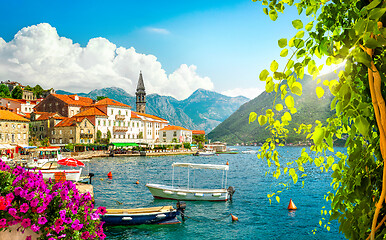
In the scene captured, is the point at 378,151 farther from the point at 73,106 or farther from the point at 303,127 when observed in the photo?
the point at 73,106

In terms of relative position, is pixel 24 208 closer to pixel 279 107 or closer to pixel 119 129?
pixel 279 107

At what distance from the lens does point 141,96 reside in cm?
12588

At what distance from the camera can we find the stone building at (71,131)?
233 ft

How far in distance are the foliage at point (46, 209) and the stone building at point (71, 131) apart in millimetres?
70245

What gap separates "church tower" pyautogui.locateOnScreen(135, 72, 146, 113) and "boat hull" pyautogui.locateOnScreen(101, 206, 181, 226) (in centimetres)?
10522

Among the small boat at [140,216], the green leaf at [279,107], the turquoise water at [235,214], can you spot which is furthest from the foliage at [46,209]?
the small boat at [140,216]

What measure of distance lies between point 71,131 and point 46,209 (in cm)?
7125

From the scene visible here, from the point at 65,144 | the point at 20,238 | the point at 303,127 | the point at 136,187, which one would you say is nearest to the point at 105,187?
the point at 136,187

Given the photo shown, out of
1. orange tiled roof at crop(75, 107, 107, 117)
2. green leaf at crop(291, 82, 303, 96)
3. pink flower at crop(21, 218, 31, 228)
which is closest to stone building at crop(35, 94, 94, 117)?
orange tiled roof at crop(75, 107, 107, 117)

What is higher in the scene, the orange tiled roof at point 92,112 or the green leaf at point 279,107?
the orange tiled roof at point 92,112

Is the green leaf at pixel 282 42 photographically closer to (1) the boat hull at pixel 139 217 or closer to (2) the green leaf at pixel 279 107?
(2) the green leaf at pixel 279 107

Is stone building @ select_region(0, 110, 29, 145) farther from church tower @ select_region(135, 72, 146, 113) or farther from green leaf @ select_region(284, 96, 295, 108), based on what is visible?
church tower @ select_region(135, 72, 146, 113)

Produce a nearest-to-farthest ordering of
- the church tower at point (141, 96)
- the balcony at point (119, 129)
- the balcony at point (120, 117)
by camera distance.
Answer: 1. the balcony at point (119, 129)
2. the balcony at point (120, 117)
3. the church tower at point (141, 96)

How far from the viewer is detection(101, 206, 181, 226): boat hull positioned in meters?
17.3
